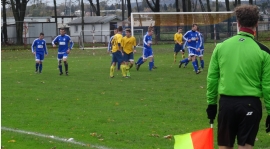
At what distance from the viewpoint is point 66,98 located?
15.5m

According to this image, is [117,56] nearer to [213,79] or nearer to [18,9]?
[213,79]

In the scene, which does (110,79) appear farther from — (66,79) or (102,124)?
(102,124)

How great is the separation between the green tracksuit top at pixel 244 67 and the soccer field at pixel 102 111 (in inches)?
131

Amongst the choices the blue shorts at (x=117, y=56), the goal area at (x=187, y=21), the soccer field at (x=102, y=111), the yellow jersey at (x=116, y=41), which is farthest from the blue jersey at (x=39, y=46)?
the goal area at (x=187, y=21)

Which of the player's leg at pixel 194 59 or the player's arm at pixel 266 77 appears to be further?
the player's leg at pixel 194 59

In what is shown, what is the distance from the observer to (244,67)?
219 inches

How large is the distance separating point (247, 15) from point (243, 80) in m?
0.61

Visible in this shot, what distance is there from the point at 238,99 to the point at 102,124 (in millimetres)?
5732

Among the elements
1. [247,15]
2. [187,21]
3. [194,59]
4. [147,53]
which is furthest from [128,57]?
[247,15]

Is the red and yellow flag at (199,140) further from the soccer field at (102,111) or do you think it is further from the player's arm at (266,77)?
the soccer field at (102,111)

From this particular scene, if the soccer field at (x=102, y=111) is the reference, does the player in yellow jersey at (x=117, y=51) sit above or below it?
above

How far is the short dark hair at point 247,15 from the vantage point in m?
5.57

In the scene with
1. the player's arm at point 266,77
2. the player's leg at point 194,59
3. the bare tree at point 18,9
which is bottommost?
the player's leg at point 194,59

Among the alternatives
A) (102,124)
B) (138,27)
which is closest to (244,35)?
(102,124)
